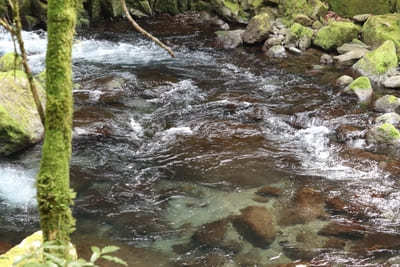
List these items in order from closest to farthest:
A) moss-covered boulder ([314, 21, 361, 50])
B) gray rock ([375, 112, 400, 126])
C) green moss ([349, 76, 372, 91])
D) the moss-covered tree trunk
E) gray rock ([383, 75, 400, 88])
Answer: the moss-covered tree trunk → gray rock ([375, 112, 400, 126]) → green moss ([349, 76, 372, 91]) → gray rock ([383, 75, 400, 88]) → moss-covered boulder ([314, 21, 361, 50])

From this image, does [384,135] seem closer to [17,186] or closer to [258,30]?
[17,186]

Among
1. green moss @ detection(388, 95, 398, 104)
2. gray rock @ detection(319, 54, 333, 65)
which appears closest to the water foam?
green moss @ detection(388, 95, 398, 104)

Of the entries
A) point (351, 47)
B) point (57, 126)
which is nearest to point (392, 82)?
point (351, 47)

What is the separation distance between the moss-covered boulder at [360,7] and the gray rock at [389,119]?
Answer: 30.3 feet

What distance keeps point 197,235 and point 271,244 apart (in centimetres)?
97

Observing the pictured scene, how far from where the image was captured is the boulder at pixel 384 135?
8.39m

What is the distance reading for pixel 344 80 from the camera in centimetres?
1165

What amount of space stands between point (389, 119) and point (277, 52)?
5719 mm

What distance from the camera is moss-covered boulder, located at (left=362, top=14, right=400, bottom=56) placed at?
14123mm

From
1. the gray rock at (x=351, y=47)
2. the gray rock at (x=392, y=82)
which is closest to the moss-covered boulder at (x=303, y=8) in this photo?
the gray rock at (x=351, y=47)

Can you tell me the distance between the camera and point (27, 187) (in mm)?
6699

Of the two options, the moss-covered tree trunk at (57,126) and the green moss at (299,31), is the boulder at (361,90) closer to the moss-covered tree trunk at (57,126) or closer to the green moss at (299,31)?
the green moss at (299,31)

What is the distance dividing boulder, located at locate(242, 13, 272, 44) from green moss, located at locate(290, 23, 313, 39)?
86cm

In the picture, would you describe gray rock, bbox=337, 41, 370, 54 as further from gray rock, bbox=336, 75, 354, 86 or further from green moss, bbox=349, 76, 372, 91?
green moss, bbox=349, 76, 372, 91
